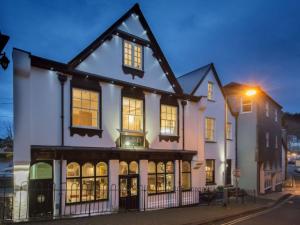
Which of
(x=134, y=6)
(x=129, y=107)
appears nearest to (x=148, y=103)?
(x=129, y=107)

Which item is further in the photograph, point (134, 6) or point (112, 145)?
point (134, 6)

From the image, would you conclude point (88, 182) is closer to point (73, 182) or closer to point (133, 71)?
point (73, 182)

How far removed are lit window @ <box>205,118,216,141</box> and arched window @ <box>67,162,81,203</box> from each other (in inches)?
452

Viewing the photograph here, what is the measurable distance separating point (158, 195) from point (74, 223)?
748 cm

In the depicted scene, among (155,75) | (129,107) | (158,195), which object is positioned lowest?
(158,195)

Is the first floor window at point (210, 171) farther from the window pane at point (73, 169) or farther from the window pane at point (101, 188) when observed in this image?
the window pane at point (73, 169)

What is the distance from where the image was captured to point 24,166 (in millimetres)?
12531

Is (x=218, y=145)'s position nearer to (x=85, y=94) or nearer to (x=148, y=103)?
(x=148, y=103)

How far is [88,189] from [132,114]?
15.5 feet

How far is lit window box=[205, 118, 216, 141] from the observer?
23328 mm

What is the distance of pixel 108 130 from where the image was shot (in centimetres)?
1584

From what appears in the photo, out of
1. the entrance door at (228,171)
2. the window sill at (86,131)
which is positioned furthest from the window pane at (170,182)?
the entrance door at (228,171)

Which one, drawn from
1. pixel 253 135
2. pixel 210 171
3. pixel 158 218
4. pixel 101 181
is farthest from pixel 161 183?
pixel 253 135

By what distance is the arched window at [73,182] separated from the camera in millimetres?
14070
